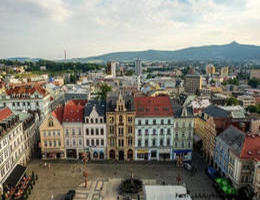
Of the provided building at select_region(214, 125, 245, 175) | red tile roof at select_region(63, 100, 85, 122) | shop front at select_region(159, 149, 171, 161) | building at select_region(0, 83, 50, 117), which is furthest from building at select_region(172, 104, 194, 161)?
building at select_region(0, 83, 50, 117)

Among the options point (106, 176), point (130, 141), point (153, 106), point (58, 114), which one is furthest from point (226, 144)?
point (58, 114)

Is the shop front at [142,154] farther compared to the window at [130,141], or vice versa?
the shop front at [142,154]

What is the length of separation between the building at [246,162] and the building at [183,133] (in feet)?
60.1

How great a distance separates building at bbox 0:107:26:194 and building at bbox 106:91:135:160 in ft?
90.7

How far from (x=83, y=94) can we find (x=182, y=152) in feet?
225

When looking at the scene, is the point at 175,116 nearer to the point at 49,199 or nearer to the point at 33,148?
the point at 49,199

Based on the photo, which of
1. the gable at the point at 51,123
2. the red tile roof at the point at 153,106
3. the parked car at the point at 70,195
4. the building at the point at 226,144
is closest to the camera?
the parked car at the point at 70,195

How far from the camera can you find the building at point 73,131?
67812mm

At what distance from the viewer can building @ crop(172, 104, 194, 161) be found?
68.0 meters

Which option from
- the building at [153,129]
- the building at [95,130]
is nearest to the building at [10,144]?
the building at [95,130]

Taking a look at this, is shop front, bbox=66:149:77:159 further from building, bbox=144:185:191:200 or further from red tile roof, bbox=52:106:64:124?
building, bbox=144:185:191:200

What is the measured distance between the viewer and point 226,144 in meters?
55.9

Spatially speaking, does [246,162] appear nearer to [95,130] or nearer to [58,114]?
[95,130]

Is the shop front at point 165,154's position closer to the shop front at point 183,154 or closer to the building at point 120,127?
the shop front at point 183,154
